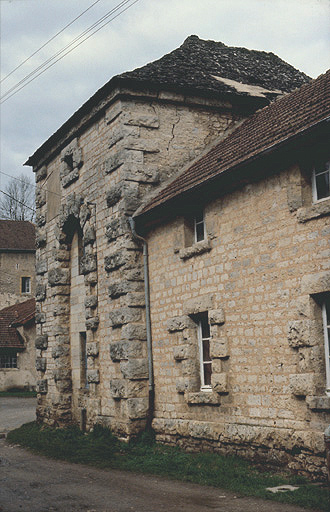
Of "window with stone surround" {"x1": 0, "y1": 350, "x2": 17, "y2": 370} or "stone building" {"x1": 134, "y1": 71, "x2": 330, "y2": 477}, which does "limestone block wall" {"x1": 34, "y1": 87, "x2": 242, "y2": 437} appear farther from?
"window with stone surround" {"x1": 0, "y1": 350, "x2": 17, "y2": 370}

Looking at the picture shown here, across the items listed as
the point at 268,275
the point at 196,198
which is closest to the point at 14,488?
the point at 268,275

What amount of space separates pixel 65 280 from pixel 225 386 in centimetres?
747

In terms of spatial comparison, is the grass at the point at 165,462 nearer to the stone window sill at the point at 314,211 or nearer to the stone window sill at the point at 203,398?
the stone window sill at the point at 203,398

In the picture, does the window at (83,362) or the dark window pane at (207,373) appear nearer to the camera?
the dark window pane at (207,373)

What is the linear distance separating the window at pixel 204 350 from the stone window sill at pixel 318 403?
2.93 m

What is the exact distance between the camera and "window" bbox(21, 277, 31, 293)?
141ft

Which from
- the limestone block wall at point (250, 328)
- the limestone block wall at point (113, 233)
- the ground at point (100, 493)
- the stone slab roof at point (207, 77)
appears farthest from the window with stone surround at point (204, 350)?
the stone slab roof at point (207, 77)

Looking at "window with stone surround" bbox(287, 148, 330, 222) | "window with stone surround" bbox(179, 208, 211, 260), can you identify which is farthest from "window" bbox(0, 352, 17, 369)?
"window with stone surround" bbox(287, 148, 330, 222)

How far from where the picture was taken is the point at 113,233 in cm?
1405

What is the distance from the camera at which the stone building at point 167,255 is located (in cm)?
1029

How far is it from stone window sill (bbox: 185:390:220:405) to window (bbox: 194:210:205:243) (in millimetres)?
2821

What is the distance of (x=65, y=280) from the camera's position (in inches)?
677

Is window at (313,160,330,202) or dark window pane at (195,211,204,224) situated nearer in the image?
window at (313,160,330,202)

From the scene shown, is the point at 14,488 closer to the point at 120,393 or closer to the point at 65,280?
the point at 120,393
